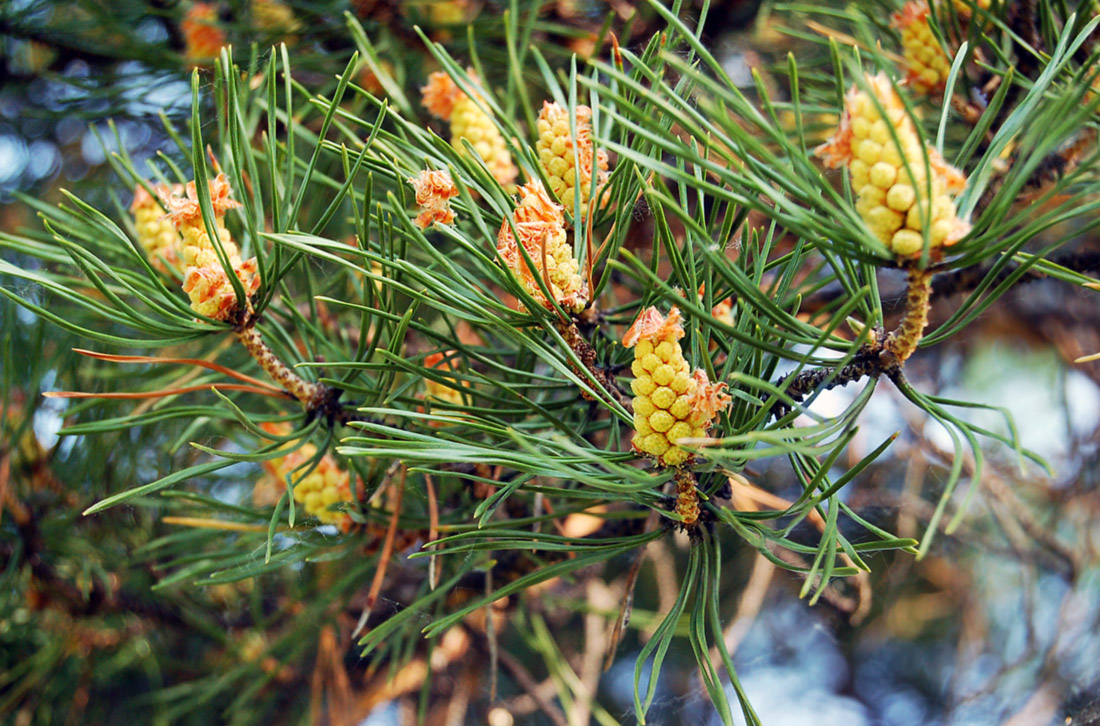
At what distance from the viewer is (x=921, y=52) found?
579 millimetres

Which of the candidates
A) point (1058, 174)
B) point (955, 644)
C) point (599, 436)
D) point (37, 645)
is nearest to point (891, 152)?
point (1058, 174)

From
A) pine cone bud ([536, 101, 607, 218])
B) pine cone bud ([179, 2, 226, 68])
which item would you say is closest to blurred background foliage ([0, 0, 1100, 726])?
pine cone bud ([179, 2, 226, 68])

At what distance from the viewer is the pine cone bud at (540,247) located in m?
0.35

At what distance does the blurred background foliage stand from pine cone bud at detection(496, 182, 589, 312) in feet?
0.68

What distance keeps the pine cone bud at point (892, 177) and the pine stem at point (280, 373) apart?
12.1 inches

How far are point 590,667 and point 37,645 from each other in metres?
0.66

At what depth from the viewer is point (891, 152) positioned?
0.92 ft

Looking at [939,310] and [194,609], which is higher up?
[939,310]

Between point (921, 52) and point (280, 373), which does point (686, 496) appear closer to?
point (280, 373)

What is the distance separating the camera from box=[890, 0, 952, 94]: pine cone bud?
57 centimetres

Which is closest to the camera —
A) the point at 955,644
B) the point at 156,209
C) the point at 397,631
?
the point at 156,209

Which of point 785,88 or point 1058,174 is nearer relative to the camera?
point 1058,174

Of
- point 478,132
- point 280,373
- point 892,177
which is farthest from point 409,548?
point 892,177

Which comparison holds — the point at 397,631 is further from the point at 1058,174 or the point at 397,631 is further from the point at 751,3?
the point at 751,3
